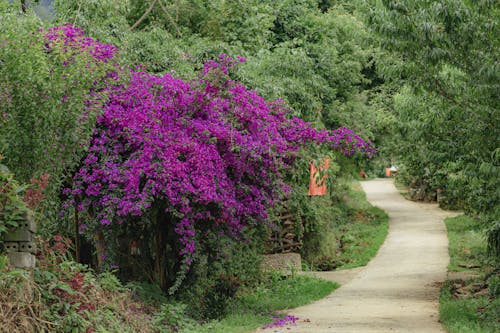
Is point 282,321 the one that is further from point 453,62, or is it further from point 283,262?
point 283,262

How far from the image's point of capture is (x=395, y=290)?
17.4m

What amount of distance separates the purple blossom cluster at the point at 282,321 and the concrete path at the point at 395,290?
0.15 meters

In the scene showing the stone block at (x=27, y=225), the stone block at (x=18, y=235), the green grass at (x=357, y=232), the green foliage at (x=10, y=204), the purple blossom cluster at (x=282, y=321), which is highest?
the green foliage at (x=10, y=204)

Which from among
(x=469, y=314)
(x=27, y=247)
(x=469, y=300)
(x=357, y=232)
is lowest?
(x=357, y=232)

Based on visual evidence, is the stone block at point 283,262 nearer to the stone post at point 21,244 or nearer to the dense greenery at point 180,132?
the dense greenery at point 180,132

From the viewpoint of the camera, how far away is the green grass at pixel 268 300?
12227 mm

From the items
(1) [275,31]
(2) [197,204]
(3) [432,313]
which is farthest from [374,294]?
(1) [275,31]

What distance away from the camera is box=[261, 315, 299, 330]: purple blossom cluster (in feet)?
40.8

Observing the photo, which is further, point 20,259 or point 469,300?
point 469,300

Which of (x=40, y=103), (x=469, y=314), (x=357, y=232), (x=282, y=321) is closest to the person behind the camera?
(x=40, y=103)

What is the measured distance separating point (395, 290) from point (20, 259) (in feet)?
33.2

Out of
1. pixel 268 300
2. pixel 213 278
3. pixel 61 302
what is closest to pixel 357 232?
pixel 268 300

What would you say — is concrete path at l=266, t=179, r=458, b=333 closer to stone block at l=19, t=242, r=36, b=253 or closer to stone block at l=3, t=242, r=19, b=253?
stone block at l=19, t=242, r=36, b=253

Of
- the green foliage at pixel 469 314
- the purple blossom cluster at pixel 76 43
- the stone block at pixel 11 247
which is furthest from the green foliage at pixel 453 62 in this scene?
the stone block at pixel 11 247
